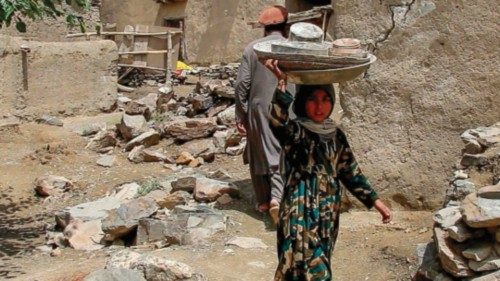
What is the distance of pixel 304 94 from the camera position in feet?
10.5

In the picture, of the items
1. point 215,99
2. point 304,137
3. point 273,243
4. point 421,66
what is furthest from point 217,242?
point 215,99

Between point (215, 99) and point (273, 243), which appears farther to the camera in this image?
point (215, 99)

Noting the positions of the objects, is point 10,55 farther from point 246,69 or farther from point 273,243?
point 273,243

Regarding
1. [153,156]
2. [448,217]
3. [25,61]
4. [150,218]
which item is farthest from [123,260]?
[25,61]

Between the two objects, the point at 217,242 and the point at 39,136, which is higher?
the point at 217,242

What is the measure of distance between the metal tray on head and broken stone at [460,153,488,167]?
1664mm

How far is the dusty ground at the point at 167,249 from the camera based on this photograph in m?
4.65

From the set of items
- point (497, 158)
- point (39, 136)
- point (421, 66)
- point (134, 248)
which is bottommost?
point (39, 136)

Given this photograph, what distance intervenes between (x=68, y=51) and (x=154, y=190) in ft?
13.2

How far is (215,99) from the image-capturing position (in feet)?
31.0

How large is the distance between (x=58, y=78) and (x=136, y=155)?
242 cm

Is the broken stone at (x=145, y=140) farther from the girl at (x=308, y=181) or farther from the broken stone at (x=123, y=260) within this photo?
the girl at (x=308, y=181)

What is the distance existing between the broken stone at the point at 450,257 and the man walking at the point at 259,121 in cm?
160

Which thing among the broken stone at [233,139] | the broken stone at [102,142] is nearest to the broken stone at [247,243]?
the broken stone at [233,139]
